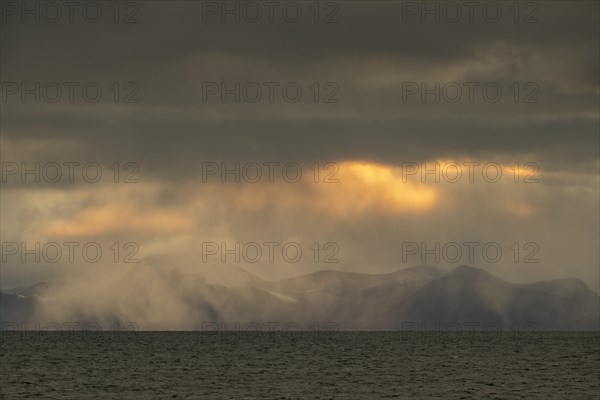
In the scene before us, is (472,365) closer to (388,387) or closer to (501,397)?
(388,387)

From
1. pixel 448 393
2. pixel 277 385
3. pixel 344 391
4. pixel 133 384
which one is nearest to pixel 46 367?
pixel 133 384

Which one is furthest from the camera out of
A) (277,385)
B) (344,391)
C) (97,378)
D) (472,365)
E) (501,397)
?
(472,365)

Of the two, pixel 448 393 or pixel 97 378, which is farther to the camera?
pixel 97 378

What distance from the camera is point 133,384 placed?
101m

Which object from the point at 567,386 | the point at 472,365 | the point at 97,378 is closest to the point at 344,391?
the point at 567,386

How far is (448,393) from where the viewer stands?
8856 cm

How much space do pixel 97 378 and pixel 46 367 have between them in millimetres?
27832

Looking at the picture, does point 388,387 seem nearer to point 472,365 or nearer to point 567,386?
point 567,386

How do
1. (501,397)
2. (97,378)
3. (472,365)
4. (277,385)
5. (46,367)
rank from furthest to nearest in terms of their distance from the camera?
(472,365)
(46,367)
(97,378)
(277,385)
(501,397)

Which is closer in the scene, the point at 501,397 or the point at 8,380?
the point at 501,397

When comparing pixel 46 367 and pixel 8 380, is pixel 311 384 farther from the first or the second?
pixel 46 367

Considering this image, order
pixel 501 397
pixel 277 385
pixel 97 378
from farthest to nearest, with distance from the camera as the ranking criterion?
pixel 97 378 → pixel 277 385 → pixel 501 397

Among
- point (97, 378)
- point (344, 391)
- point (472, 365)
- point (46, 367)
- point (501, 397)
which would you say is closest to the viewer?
point (501, 397)

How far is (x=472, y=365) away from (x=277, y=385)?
5592 centimetres
